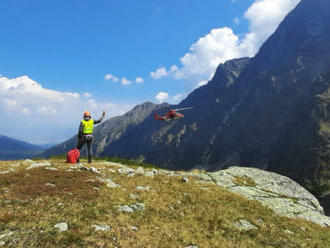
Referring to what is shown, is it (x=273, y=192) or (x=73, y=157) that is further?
(x=73, y=157)

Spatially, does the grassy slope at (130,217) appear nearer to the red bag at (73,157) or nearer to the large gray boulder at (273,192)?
the large gray boulder at (273,192)

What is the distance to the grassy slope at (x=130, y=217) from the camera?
28.5 ft

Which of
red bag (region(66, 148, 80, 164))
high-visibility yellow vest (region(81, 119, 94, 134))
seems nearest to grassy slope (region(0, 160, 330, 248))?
high-visibility yellow vest (region(81, 119, 94, 134))

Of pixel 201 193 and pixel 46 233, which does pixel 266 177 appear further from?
pixel 46 233

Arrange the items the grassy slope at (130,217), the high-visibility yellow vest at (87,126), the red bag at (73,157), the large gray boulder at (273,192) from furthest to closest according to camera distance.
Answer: the red bag at (73,157) < the high-visibility yellow vest at (87,126) < the large gray boulder at (273,192) < the grassy slope at (130,217)

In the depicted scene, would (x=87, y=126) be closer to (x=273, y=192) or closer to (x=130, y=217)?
(x=130, y=217)

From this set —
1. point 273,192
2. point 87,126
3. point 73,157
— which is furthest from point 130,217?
→ point 273,192

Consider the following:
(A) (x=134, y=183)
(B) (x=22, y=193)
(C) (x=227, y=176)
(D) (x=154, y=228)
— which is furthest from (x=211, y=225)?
(C) (x=227, y=176)

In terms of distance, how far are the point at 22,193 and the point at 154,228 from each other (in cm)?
740

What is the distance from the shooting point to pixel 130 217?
1081 centimetres

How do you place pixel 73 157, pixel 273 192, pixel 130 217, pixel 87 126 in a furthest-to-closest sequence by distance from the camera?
1. pixel 73 157
2. pixel 273 192
3. pixel 87 126
4. pixel 130 217

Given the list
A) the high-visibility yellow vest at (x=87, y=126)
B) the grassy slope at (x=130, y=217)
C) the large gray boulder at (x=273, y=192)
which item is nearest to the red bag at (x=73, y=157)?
the high-visibility yellow vest at (x=87, y=126)

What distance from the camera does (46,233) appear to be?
8367 millimetres

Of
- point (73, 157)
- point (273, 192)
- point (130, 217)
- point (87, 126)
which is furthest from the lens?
point (73, 157)
